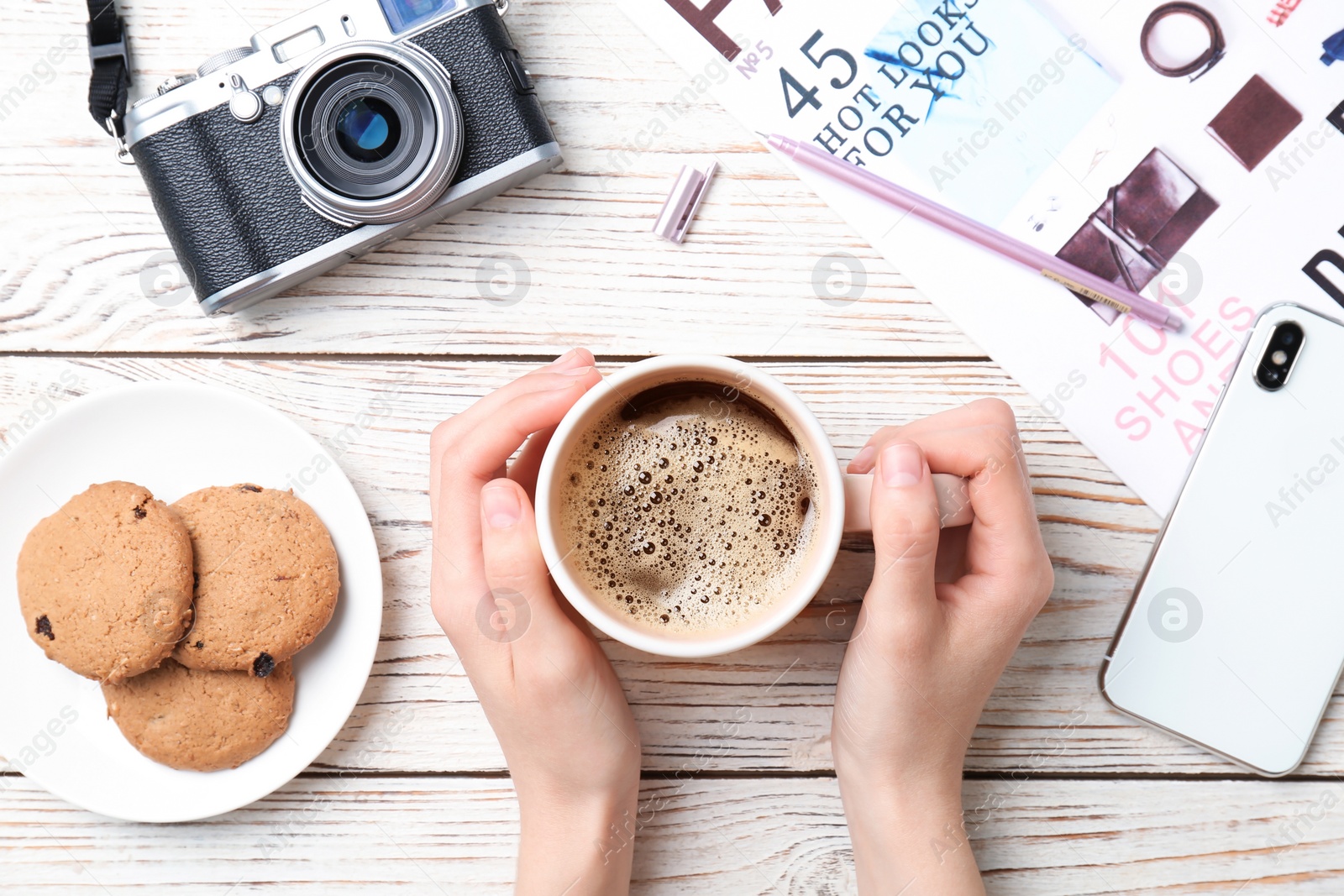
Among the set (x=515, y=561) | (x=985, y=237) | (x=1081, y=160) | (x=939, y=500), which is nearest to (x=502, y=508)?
(x=515, y=561)

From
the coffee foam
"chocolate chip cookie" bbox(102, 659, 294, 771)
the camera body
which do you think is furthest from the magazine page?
"chocolate chip cookie" bbox(102, 659, 294, 771)

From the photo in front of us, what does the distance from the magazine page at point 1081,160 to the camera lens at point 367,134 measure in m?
0.20

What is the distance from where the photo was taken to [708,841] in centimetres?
78

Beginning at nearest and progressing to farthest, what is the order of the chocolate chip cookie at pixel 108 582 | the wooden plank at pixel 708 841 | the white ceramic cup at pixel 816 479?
the white ceramic cup at pixel 816 479
the chocolate chip cookie at pixel 108 582
the wooden plank at pixel 708 841

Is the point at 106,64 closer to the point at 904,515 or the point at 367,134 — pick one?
the point at 367,134

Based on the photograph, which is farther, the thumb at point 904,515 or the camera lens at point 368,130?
the camera lens at point 368,130

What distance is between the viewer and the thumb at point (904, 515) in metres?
0.55

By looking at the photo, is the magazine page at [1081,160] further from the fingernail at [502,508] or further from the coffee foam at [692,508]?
the fingernail at [502,508]

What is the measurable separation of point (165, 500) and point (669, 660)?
18.3 inches

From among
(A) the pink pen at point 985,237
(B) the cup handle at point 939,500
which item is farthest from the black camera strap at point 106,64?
(B) the cup handle at point 939,500

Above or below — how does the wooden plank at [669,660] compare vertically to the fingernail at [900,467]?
below

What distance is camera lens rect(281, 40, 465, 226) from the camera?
67cm

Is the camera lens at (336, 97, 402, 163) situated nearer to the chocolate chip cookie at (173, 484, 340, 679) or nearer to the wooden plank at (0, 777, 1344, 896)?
the chocolate chip cookie at (173, 484, 340, 679)

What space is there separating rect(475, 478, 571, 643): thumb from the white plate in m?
0.17
